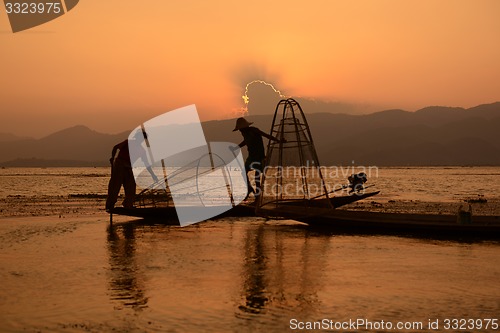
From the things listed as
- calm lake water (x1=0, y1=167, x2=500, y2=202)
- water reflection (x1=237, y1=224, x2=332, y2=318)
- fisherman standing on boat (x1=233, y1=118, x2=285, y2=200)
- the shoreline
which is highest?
fisherman standing on boat (x1=233, y1=118, x2=285, y2=200)

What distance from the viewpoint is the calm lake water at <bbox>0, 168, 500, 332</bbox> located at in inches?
279

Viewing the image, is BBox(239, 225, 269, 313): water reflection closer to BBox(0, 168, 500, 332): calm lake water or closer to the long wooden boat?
BBox(0, 168, 500, 332): calm lake water

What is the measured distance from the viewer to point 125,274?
9.95m

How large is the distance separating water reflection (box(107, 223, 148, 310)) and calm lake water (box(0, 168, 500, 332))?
0.7 inches

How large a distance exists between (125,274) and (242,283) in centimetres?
210

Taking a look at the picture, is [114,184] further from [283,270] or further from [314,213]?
[283,270]

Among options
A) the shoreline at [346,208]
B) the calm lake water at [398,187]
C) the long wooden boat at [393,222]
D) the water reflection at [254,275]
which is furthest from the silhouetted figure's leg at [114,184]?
the calm lake water at [398,187]

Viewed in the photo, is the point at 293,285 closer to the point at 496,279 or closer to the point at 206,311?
the point at 206,311

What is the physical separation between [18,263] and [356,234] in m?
8.54

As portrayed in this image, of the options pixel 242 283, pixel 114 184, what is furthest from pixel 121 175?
pixel 242 283

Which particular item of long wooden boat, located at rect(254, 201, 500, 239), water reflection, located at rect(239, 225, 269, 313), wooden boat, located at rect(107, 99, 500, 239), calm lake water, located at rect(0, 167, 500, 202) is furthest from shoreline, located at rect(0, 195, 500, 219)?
water reflection, located at rect(239, 225, 269, 313)

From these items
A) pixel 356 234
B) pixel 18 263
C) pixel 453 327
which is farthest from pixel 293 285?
pixel 356 234

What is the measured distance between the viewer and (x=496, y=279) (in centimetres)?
973

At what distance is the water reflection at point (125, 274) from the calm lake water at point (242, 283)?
2cm
